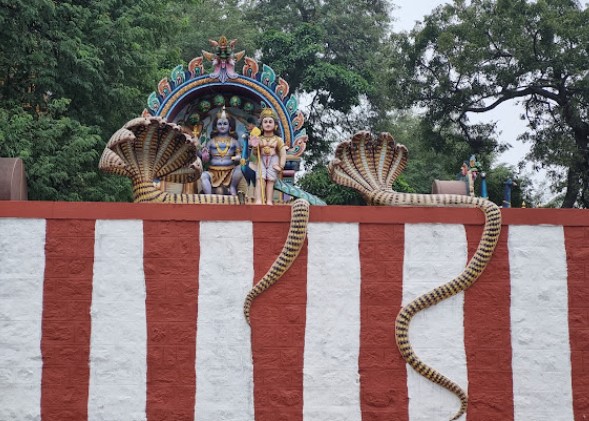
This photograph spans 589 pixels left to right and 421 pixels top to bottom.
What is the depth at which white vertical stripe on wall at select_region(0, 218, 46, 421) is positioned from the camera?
31.4 ft

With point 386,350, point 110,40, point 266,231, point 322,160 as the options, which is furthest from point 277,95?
point 322,160

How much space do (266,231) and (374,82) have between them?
26602 millimetres

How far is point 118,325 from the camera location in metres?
9.71

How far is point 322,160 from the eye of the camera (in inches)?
1337

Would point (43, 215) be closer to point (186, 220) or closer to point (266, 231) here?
point (186, 220)

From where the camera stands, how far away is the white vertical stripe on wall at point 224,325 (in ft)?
31.7

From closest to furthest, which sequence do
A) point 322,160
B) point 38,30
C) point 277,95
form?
point 277,95
point 38,30
point 322,160

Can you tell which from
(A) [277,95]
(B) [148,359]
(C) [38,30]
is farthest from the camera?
(C) [38,30]

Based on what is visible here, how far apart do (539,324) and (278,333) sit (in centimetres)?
266

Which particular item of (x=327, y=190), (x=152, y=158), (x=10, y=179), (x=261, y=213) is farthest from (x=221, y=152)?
(x=327, y=190)

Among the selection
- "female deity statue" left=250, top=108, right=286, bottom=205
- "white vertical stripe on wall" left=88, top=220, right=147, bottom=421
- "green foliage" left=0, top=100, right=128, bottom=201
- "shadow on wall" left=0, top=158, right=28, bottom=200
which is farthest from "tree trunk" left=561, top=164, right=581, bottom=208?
"shadow on wall" left=0, top=158, right=28, bottom=200

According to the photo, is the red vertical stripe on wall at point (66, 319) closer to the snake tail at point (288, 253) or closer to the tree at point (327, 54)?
the snake tail at point (288, 253)

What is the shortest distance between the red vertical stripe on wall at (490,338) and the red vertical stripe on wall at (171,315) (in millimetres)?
2781

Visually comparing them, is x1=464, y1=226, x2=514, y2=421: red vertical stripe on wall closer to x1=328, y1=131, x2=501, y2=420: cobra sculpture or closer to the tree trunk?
x1=328, y1=131, x2=501, y2=420: cobra sculpture
